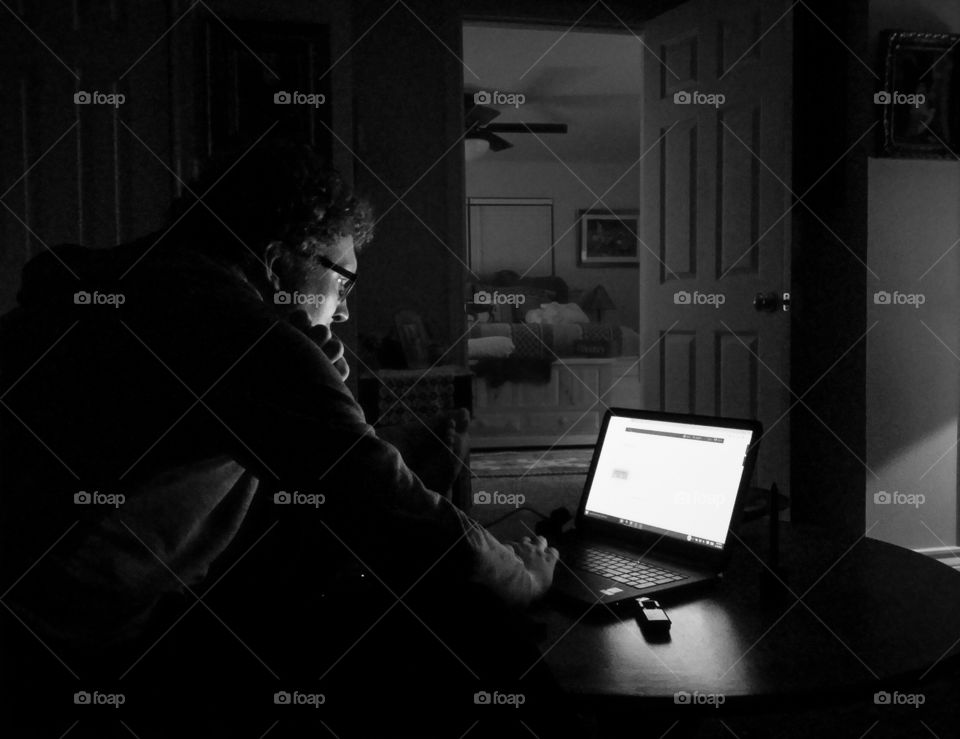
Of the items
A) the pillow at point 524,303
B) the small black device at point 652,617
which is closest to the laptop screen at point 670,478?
the small black device at point 652,617

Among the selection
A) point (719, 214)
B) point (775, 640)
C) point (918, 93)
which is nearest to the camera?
point (775, 640)

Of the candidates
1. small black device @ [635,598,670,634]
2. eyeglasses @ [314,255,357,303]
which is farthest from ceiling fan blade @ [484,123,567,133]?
small black device @ [635,598,670,634]

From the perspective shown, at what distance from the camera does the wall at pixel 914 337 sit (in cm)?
273

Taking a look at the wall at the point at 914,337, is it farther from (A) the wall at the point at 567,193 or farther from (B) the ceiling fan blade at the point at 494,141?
(A) the wall at the point at 567,193

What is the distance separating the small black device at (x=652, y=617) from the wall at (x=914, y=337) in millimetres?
2135

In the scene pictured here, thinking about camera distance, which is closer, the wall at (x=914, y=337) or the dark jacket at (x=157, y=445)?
the dark jacket at (x=157, y=445)

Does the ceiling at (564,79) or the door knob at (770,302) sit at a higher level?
the ceiling at (564,79)

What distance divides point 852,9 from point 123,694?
116 inches

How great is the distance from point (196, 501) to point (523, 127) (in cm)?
580

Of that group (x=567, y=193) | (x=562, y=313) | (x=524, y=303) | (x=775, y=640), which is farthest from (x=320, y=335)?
(x=567, y=193)

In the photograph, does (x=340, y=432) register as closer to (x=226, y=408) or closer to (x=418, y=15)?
(x=226, y=408)

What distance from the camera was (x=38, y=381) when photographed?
0.96 metres

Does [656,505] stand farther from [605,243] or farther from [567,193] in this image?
[567,193]

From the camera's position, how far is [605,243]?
883cm
